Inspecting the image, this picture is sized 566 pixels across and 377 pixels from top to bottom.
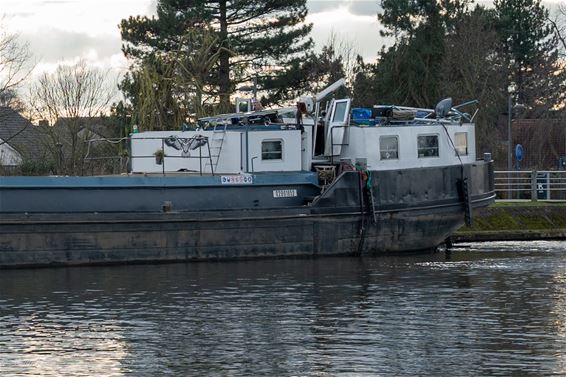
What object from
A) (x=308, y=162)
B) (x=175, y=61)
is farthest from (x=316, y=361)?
(x=175, y=61)

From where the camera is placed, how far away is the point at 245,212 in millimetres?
30703

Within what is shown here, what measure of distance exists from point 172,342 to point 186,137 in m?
12.7

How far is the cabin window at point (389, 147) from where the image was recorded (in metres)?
32.4

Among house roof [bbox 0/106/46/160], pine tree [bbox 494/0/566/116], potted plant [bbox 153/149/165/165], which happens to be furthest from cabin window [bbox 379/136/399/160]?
pine tree [bbox 494/0/566/116]

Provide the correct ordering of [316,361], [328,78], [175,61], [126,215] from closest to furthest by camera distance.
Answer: [316,361]
[126,215]
[175,61]
[328,78]

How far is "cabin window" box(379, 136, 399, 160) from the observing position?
3238cm

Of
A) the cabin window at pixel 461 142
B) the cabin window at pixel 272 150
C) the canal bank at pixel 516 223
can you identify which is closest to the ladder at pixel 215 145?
the cabin window at pixel 272 150

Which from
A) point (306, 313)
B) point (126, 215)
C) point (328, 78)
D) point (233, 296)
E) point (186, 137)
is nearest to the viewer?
point (306, 313)

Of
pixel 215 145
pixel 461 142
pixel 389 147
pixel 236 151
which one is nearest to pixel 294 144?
pixel 236 151

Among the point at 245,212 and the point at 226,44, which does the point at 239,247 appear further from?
the point at 226,44

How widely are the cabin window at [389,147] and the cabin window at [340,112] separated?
1.11 meters

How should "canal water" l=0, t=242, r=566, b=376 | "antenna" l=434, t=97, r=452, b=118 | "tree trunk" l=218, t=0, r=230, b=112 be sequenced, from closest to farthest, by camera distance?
1. "canal water" l=0, t=242, r=566, b=376
2. "antenna" l=434, t=97, r=452, b=118
3. "tree trunk" l=218, t=0, r=230, b=112

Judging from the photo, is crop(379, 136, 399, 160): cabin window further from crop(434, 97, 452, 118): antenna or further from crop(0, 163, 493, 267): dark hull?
crop(434, 97, 452, 118): antenna

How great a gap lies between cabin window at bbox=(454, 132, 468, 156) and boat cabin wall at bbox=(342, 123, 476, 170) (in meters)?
0.12
